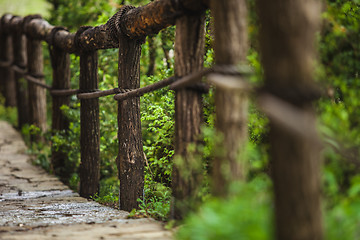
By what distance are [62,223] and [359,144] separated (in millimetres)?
2197

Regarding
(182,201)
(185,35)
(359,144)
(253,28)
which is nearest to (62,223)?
(182,201)

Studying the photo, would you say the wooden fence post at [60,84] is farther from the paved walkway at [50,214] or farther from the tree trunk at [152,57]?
the tree trunk at [152,57]

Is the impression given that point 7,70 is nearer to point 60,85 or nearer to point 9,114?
point 9,114

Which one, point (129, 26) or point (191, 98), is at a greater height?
point (129, 26)

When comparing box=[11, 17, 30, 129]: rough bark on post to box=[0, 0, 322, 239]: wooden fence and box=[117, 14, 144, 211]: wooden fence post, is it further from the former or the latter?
box=[117, 14, 144, 211]: wooden fence post

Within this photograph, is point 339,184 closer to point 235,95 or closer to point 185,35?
point 235,95

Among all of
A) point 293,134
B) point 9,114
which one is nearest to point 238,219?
point 293,134

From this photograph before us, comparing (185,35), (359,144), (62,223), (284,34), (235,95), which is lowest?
(62,223)

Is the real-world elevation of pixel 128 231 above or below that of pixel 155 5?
below

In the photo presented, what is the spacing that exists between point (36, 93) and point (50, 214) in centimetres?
374

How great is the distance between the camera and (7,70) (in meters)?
10.1

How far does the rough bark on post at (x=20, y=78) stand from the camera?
8516mm

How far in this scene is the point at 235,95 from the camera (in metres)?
2.35

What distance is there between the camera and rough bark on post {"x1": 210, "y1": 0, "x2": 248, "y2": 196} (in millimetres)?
2305
